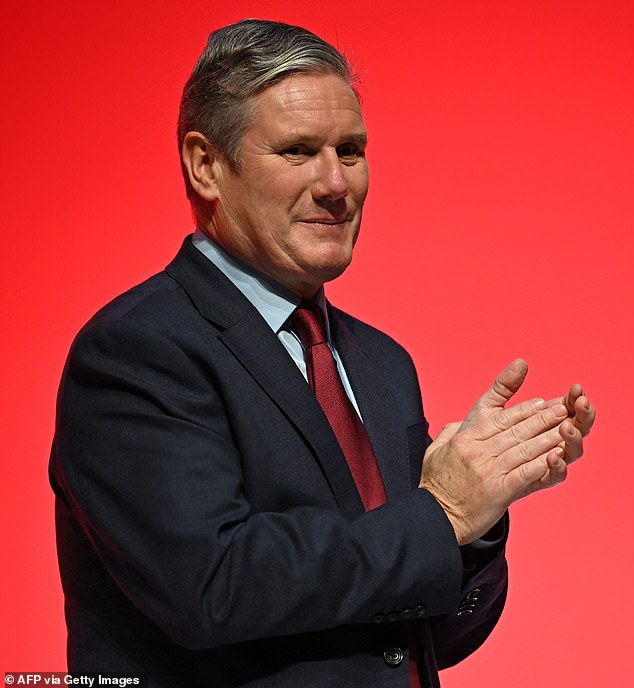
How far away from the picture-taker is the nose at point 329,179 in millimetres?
1573

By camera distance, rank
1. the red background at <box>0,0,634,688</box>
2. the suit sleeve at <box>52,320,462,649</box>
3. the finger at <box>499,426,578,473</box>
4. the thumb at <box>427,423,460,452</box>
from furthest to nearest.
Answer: the red background at <box>0,0,634,688</box> → the thumb at <box>427,423,460,452</box> → the finger at <box>499,426,578,473</box> → the suit sleeve at <box>52,320,462,649</box>

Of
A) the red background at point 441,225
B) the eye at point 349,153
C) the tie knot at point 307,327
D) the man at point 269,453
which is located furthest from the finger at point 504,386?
the red background at point 441,225

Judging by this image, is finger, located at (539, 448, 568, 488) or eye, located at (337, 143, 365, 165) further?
eye, located at (337, 143, 365, 165)

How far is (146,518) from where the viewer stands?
1.34m

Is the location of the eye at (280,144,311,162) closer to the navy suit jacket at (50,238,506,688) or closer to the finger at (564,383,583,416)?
the navy suit jacket at (50,238,506,688)

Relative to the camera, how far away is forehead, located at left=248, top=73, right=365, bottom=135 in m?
1.57

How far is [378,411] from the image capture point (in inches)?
64.6

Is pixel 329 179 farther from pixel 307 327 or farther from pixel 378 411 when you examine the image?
pixel 378 411

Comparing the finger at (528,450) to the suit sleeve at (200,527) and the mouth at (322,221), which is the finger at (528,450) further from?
the mouth at (322,221)

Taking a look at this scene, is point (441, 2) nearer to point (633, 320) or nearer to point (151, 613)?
point (633, 320)

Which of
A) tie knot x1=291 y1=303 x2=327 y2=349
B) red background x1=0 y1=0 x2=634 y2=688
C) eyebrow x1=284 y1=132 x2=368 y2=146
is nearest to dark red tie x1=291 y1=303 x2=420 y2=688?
tie knot x1=291 y1=303 x2=327 y2=349

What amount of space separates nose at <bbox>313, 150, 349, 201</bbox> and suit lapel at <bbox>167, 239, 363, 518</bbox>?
0.16 meters

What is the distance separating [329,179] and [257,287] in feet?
0.55

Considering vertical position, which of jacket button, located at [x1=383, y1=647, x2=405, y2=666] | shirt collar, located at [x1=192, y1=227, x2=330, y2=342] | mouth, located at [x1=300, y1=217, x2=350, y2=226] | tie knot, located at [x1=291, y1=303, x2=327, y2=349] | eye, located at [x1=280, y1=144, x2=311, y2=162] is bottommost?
jacket button, located at [x1=383, y1=647, x2=405, y2=666]
